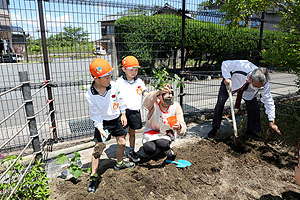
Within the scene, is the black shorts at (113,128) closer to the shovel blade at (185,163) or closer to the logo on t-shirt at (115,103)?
the logo on t-shirt at (115,103)

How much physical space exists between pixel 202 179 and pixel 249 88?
1.92 metres

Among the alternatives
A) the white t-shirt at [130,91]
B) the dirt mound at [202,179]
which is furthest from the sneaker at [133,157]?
the white t-shirt at [130,91]

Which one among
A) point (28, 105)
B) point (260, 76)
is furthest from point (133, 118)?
point (260, 76)

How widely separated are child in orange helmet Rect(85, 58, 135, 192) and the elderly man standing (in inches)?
76.2

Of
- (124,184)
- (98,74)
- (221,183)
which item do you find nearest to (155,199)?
(124,184)

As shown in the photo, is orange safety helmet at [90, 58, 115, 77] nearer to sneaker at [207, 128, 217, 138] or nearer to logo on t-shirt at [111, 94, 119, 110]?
logo on t-shirt at [111, 94, 119, 110]

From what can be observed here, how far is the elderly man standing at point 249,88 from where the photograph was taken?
3.29m

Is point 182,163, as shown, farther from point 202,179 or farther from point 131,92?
point 131,92

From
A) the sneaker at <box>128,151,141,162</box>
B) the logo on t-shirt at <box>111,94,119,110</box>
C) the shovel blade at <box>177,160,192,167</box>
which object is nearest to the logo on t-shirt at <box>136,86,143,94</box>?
the logo on t-shirt at <box>111,94,119,110</box>

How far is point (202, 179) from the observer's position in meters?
2.83

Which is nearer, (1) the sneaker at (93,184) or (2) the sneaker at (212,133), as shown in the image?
(1) the sneaker at (93,184)

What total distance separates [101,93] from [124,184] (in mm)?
1172

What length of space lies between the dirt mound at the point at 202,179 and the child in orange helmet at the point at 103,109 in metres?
0.24

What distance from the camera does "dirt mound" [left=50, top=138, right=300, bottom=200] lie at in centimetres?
255
